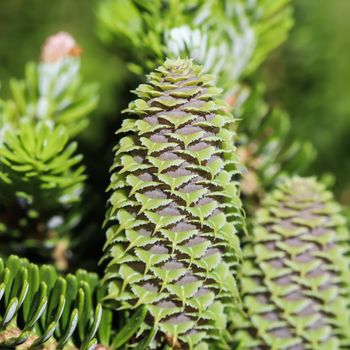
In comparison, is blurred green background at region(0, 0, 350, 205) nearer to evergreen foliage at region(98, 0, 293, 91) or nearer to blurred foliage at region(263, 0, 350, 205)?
blurred foliage at region(263, 0, 350, 205)

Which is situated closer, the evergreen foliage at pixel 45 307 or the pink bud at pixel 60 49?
the evergreen foliage at pixel 45 307

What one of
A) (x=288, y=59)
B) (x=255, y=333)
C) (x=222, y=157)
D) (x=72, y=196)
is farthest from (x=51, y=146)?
(x=288, y=59)

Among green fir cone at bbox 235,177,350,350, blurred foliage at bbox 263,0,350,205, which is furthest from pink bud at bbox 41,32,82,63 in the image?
blurred foliage at bbox 263,0,350,205

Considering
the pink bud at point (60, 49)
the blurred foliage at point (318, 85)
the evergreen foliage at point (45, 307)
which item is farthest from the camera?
the blurred foliage at point (318, 85)

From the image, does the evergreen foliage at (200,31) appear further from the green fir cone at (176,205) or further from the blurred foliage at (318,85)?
the blurred foliage at (318,85)

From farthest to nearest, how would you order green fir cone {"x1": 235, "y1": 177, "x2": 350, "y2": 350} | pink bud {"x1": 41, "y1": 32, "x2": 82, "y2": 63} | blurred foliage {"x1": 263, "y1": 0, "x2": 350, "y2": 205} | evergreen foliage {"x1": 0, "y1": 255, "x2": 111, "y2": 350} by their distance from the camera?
1. blurred foliage {"x1": 263, "y1": 0, "x2": 350, "y2": 205}
2. pink bud {"x1": 41, "y1": 32, "x2": 82, "y2": 63}
3. green fir cone {"x1": 235, "y1": 177, "x2": 350, "y2": 350}
4. evergreen foliage {"x1": 0, "y1": 255, "x2": 111, "y2": 350}

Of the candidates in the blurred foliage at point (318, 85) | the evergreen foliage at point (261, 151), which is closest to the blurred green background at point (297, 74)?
the blurred foliage at point (318, 85)

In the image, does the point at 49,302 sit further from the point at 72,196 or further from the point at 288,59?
the point at 288,59

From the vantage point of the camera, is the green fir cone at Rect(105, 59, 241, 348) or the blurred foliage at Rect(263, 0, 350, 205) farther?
the blurred foliage at Rect(263, 0, 350, 205)
